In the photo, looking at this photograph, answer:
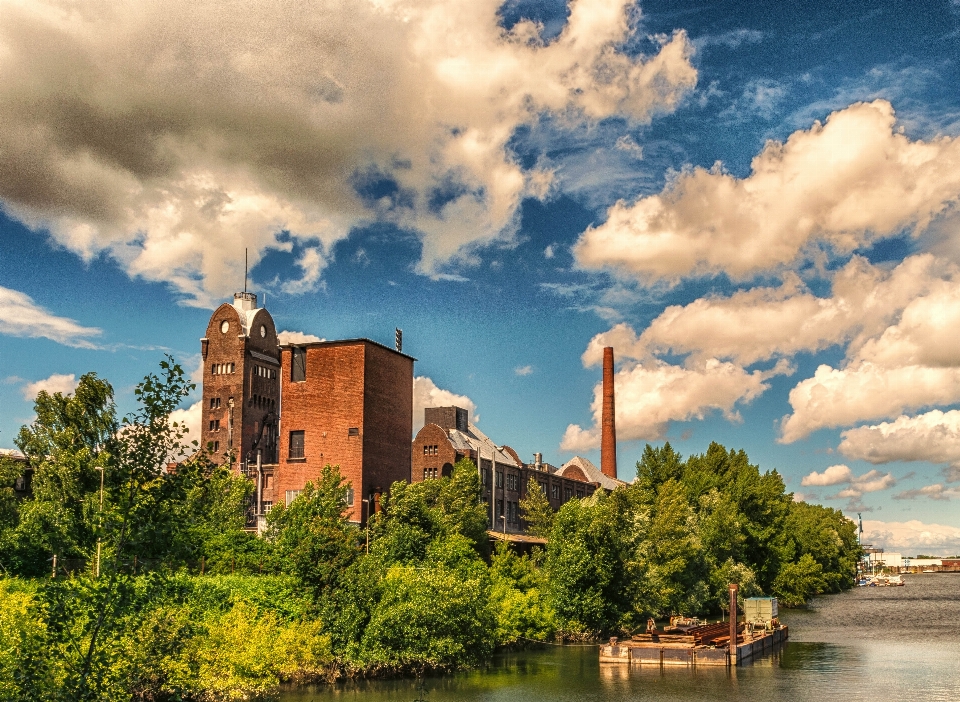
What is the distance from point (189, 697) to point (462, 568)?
66.2ft

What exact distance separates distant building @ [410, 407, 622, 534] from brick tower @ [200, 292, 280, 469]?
2842 centimetres

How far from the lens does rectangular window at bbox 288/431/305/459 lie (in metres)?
69.9

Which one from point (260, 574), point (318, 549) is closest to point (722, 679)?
point (318, 549)

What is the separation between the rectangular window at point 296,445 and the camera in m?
69.9

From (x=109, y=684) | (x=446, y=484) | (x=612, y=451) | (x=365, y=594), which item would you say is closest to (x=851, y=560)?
(x=612, y=451)

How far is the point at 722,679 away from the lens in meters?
43.3

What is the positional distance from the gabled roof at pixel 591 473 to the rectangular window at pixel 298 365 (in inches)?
2349

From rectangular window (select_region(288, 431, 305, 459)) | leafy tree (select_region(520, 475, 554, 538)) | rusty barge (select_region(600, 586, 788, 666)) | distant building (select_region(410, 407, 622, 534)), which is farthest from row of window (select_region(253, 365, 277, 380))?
rusty barge (select_region(600, 586, 788, 666))

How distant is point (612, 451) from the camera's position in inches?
4838

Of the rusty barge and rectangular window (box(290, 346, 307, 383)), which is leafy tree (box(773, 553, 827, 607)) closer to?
the rusty barge

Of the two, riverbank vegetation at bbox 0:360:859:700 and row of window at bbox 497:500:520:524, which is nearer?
riverbank vegetation at bbox 0:360:859:700

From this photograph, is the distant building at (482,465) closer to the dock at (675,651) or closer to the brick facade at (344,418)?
the brick facade at (344,418)

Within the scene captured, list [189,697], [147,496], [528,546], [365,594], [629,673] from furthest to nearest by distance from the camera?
[528,546], [629,673], [365,594], [189,697], [147,496]

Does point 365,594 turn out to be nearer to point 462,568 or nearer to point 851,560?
point 462,568
